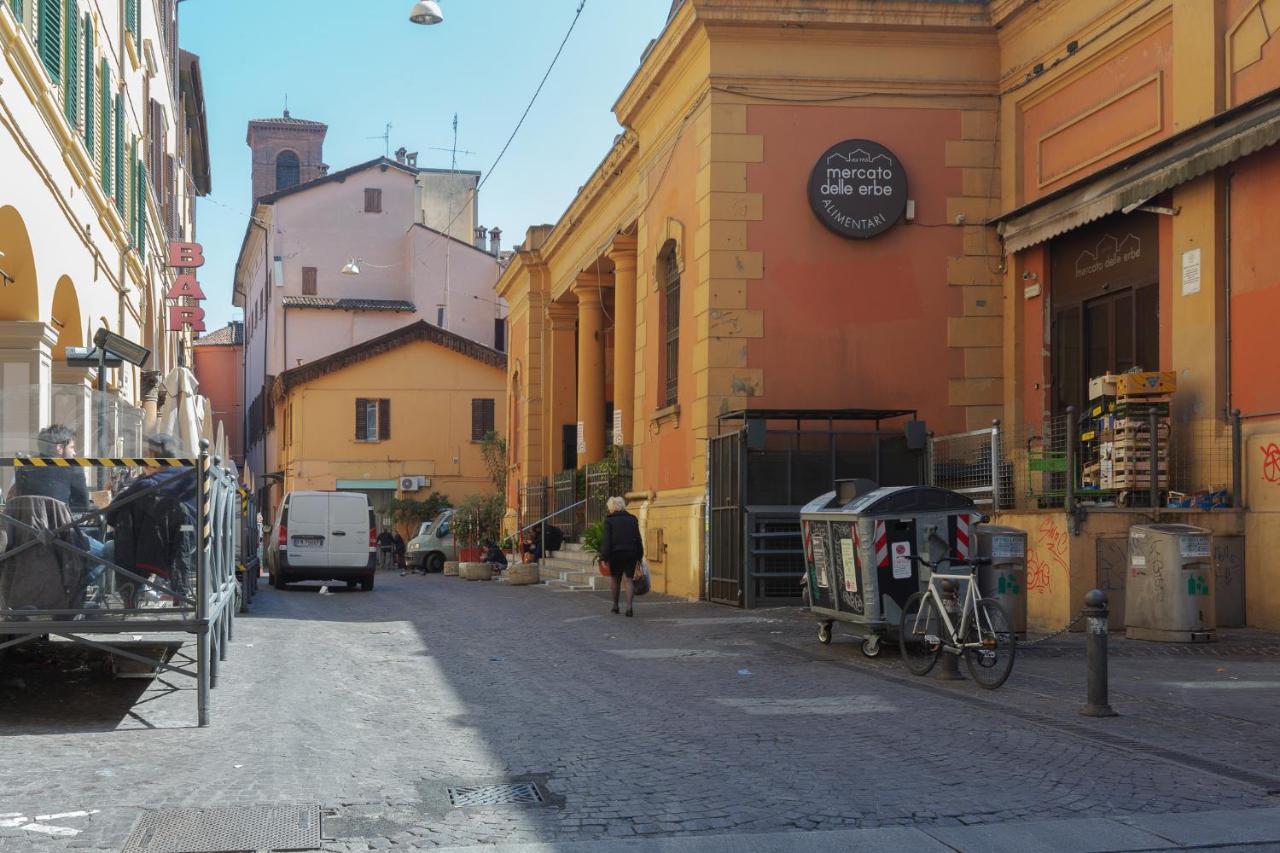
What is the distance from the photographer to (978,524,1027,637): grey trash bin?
13.0 metres

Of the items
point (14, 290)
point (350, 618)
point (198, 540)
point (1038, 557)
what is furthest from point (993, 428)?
point (14, 290)

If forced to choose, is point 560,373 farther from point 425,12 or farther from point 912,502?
point 912,502

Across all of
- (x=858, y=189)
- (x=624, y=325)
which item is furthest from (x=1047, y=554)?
(x=624, y=325)

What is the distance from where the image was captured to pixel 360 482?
49.4 meters

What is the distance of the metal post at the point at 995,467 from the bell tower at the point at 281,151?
2550 inches

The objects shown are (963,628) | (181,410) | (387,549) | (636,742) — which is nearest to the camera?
(636,742)

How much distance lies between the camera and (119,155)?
74.9 ft

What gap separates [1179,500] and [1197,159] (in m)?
3.44

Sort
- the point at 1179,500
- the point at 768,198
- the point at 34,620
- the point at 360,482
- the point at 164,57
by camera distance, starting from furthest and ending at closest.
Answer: the point at 360,482 < the point at 164,57 < the point at 768,198 < the point at 1179,500 < the point at 34,620

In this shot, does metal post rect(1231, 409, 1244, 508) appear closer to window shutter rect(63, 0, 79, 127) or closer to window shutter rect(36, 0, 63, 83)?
window shutter rect(36, 0, 63, 83)

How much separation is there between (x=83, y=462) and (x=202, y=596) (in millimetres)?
1119

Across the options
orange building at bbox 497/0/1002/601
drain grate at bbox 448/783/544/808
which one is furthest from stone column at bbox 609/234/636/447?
drain grate at bbox 448/783/544/808

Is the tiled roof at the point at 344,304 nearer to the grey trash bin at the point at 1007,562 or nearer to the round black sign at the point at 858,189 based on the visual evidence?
the round black sign at the point at 858,189

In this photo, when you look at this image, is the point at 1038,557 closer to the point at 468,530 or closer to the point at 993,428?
the point at 993,428
